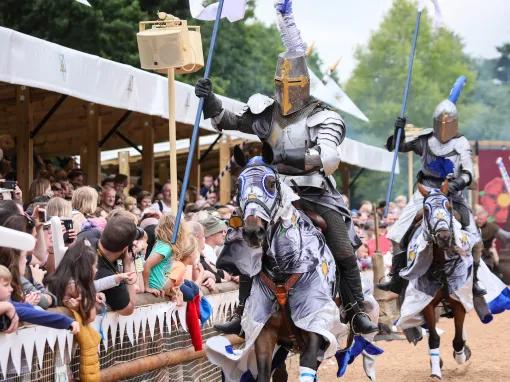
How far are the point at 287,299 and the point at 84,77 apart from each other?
3.78m

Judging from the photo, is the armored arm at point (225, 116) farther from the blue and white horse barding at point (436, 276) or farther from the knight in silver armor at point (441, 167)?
the knight in silver armor at point (441, 167)

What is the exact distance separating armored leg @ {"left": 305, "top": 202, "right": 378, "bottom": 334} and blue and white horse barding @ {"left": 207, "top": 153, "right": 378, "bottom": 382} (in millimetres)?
369

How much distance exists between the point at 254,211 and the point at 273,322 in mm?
1086

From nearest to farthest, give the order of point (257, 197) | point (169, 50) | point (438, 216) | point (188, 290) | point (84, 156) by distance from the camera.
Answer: point (257, 197) < point (188, 290) < point (169, 50) < point (438, 216) < point (84, 156)

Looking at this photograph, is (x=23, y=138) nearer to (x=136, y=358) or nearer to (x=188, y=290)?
(x=188, y=290)

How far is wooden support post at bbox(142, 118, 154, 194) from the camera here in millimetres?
17656

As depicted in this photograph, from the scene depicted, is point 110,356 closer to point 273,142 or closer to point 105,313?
point 105,313

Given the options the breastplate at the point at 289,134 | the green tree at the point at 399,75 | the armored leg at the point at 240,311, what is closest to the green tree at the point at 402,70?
the green tree at the point at 399,75

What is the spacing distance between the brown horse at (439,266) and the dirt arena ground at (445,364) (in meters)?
0.27

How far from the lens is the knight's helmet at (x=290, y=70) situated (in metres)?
9.16

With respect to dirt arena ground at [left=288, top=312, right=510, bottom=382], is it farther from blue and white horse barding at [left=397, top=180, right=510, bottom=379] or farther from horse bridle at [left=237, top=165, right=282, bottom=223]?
horse bridle at [left=237, top=165, right=282, bottom=223]

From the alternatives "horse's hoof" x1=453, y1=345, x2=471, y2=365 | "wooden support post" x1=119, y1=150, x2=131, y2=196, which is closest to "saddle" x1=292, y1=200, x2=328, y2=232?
"horse's hoof" x1=453, y1=345, x2=471, y2=365

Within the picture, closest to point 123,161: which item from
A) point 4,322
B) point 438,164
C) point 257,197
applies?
point 438,164

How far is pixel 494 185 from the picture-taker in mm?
28266
